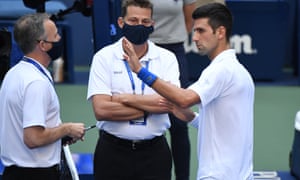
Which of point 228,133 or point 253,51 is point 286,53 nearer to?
point 253,51

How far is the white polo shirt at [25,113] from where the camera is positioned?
4230 mm

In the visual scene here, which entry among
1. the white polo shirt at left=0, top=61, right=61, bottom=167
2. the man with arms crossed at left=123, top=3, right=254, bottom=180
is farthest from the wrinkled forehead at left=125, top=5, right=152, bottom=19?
the white polo shirt at left=0, top=61, right=61, bottom=167

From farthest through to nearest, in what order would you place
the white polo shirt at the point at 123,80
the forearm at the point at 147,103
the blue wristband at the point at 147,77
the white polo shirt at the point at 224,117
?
the white polo shirt at the point at 123,80
the forearm at the point at 147,103
the blue wristband at the point at 147,77
the white polo shirt at the point at 224,117

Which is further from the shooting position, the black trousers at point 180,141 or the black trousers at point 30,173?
the black trousers at point 180,141

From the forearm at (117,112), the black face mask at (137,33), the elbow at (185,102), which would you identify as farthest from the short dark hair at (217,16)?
the forearm at (117,112)

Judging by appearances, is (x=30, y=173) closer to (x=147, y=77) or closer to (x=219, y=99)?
(x=147, y=77)

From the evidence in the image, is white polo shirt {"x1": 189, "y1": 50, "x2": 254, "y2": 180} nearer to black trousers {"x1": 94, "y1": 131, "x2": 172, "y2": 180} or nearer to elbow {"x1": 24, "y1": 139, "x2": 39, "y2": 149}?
black trousers {"x1": 94, "y1": 131, "x2": 172, "y2": 180}

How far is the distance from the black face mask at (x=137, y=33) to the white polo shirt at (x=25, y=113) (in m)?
Answer: 0.69

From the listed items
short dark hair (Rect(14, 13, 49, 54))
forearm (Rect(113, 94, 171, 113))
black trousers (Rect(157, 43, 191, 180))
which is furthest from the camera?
black trousers (Rect(157, 43, 191, 180))

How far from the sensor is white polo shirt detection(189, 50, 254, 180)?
162 inches

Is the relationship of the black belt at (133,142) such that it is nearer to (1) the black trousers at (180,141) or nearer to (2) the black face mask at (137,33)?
(2) the black face mask at (137,33)

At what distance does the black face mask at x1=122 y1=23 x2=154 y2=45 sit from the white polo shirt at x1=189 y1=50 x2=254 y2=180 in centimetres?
73

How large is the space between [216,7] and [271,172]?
131 inches

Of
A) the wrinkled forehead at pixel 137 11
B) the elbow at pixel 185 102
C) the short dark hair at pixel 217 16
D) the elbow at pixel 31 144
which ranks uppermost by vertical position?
the short dark hair at pixel 217 16
